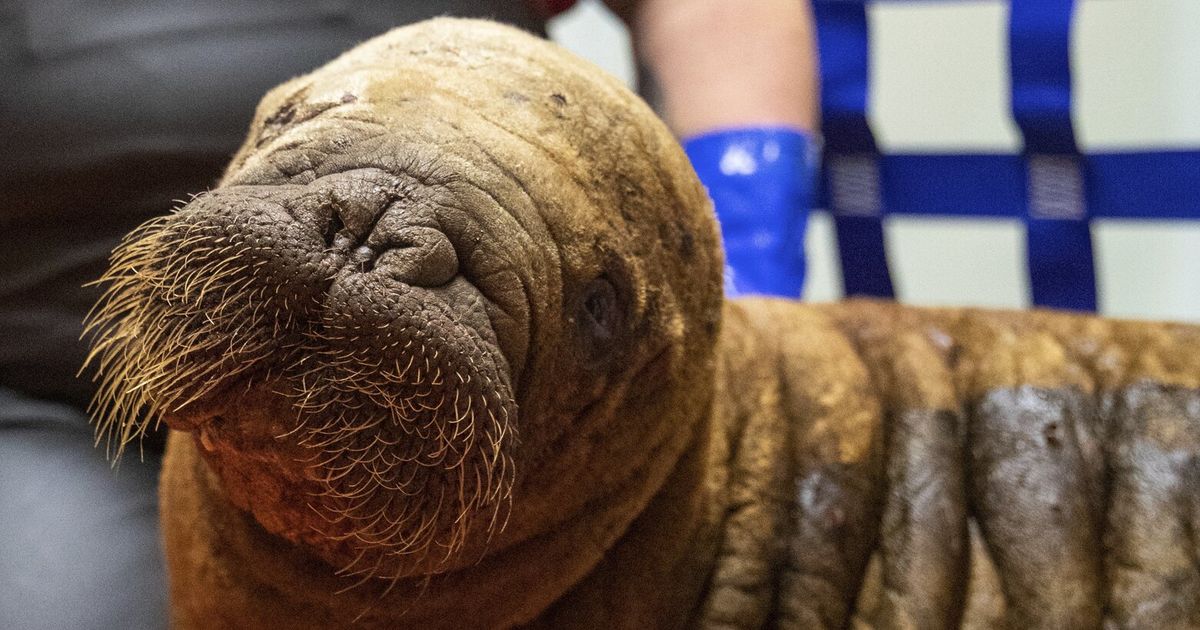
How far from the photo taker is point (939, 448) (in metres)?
1.82

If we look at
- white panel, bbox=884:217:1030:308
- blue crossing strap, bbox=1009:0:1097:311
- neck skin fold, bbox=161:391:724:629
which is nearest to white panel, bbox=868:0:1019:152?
white panel, bbox=884:217:1030:308

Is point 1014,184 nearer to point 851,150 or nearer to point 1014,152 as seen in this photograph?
point 1014,152

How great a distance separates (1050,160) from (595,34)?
1215 mm

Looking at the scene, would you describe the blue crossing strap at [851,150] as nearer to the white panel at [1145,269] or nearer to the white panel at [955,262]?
the white panel at [955,262]

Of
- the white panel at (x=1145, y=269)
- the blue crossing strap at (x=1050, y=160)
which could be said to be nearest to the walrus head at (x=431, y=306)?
the blue crossing strap at (x=1050, y=160)

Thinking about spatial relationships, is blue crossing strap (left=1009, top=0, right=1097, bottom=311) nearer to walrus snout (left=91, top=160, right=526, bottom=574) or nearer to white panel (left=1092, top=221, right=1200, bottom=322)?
walrus snout (left=91, top=160, right=526, bottom=574)

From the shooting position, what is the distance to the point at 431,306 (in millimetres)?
1189

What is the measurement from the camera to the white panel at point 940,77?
4430 mm

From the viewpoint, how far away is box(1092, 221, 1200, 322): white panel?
4797 mm

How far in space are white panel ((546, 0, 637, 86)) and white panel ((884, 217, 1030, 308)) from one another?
1876 millimetres

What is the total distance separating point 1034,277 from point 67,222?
1912mm

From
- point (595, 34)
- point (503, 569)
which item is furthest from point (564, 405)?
point (595, 34)

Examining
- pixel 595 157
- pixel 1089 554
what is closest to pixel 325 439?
pixel 595 157

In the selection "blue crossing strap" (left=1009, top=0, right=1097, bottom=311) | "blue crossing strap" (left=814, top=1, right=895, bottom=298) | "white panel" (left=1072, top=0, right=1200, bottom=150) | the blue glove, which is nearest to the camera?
the blue glove
